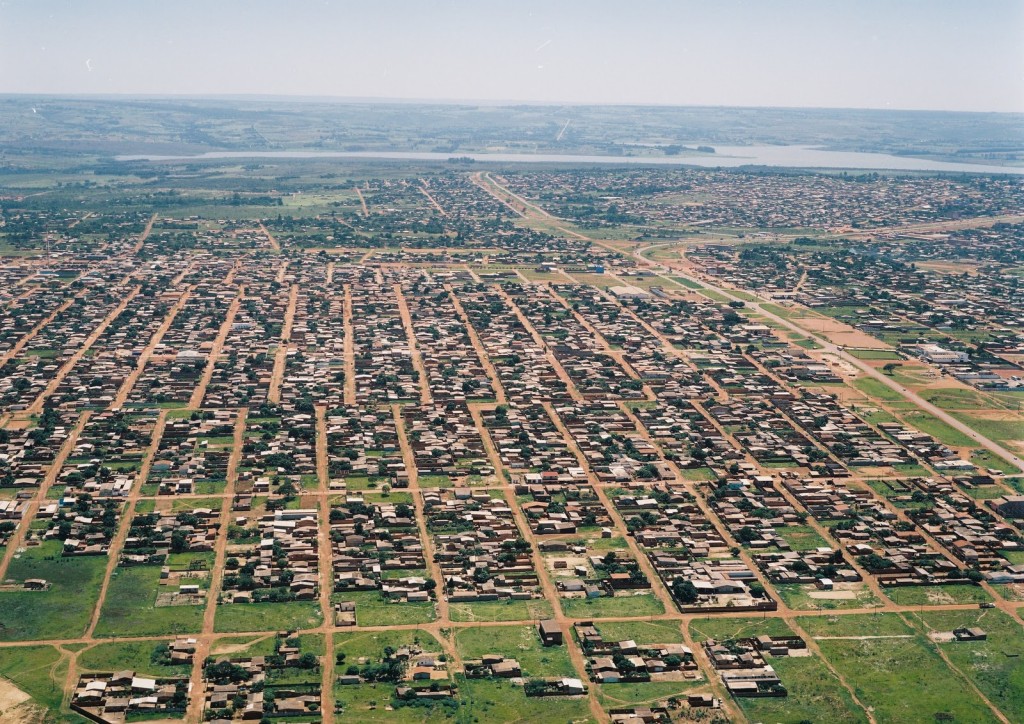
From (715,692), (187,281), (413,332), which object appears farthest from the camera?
(187,281)

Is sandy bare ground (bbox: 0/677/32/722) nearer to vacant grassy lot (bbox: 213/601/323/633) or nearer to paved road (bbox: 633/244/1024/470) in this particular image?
vacant grassy lot (bbox: 213/601/323/633)

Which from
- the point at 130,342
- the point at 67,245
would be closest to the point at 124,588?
the point at 130,342

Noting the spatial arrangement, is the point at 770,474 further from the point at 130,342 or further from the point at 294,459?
the point at 130,342

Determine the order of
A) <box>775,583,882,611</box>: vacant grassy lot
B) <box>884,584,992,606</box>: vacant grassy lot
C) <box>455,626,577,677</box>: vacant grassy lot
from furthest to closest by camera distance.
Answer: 1. <box>884,584,992,606</box>: vacant grassy lot
2. <box>775,583,882,611</box>: vacant grassy lot
3. <box>455,626,577,677</box>: vacant grassy lot

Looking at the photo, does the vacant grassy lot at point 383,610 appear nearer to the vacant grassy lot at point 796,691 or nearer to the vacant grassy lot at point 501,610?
the vacant grassy lot at point 501,610

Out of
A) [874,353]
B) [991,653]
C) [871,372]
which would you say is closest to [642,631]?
[991,653]

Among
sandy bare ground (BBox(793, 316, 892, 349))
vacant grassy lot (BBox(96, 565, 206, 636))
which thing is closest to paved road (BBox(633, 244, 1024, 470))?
sandy bare ground (BBox(793, 316, 892, 349))

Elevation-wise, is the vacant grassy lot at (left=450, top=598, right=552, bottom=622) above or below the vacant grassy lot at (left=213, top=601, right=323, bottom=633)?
above
